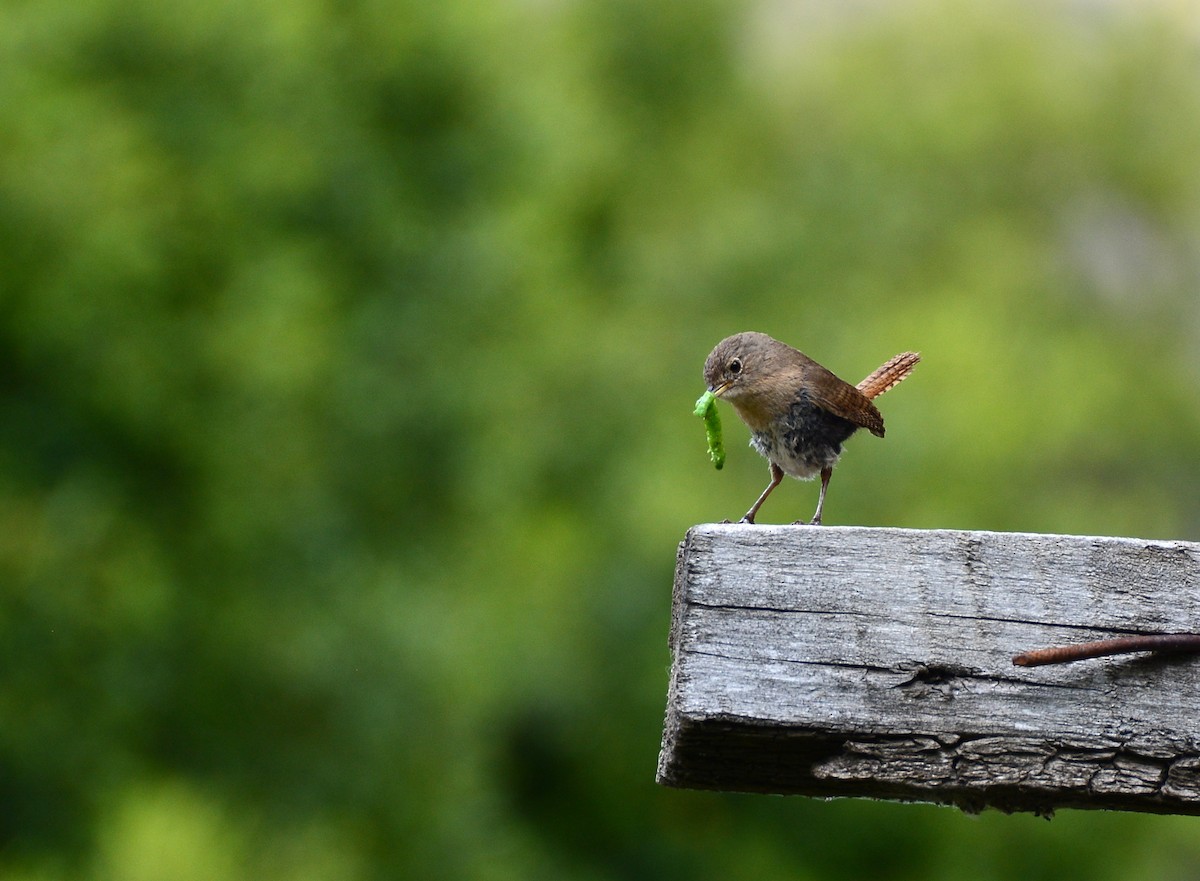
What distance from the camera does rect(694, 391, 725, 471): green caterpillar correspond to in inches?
102

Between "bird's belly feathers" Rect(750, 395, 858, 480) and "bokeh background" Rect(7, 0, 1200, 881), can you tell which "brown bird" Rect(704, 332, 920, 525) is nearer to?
"bird's belly feathers" Rect(750, 395, 858, 480)

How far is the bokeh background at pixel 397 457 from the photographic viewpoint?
29.2ft

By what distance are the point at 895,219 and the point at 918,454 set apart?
897 centimetres

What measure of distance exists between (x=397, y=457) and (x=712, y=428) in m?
9.40

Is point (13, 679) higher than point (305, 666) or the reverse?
the reverse

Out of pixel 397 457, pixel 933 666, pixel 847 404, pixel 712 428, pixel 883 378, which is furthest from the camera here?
pixel 397 457

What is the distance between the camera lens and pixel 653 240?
683 inches

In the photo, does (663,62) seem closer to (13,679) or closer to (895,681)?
(13,679)

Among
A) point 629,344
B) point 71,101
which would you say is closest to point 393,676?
point 71,101

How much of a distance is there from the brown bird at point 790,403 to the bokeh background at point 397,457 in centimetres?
500

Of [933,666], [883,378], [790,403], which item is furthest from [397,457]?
[933,666]

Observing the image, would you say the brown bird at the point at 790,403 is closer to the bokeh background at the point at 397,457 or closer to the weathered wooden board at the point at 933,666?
the weathered wooden board at the point at 933,666

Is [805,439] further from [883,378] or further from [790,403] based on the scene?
[883,378]

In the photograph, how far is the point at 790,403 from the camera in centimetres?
378
